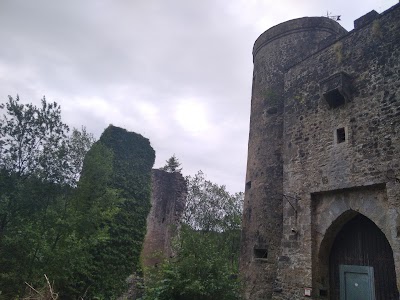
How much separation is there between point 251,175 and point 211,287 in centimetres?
548

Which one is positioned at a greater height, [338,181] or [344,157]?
[344,157]

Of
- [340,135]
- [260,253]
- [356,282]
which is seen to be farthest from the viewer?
[260,253]

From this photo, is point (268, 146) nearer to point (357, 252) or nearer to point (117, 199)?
point (357, 252)

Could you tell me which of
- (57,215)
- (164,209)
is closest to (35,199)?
(57,215)

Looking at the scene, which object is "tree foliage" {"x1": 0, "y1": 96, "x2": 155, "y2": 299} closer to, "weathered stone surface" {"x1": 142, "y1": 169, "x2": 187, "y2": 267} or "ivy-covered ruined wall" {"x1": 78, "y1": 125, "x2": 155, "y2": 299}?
"ivy-covered ruined wall" {"x1": 78, "y1": 125, "x2": 155, "y2": 299}

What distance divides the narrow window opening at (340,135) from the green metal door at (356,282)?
345 centimetres

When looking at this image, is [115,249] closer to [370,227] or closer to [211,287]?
[211,287]

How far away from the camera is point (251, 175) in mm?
12547

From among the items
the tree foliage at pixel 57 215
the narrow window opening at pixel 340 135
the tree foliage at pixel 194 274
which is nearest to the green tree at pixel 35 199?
the tree foliage at pixel 57 215

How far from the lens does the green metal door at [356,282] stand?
774 cm

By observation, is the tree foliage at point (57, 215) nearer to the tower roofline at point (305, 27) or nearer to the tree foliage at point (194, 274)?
the tree foliage at point (194, 274)

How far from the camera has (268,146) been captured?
12195 mm

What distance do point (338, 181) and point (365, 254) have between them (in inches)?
78.2

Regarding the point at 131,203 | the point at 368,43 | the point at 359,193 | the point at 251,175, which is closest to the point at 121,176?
the point at 131,203
